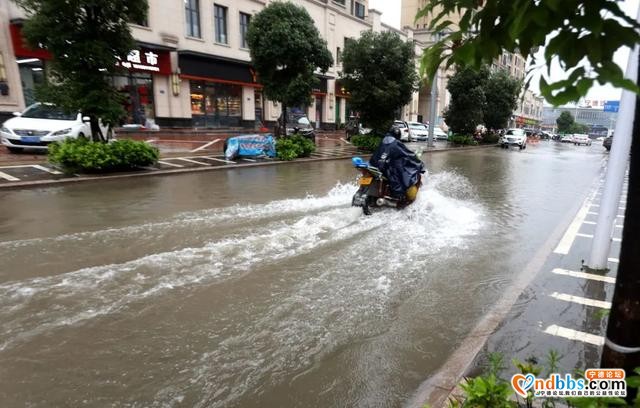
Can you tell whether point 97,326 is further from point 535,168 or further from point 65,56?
point 535,168

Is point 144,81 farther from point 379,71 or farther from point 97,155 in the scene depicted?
point 97,155

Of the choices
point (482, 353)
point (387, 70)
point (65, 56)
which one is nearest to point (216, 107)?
point (387, 70)

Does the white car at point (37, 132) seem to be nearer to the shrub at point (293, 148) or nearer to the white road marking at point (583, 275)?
the shrub at point (293, 148)

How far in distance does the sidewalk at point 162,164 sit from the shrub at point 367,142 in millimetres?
1719

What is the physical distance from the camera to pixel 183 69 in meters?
24.3

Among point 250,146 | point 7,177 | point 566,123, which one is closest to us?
point 7,177

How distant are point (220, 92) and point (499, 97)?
2227 cm

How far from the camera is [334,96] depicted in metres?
37.0

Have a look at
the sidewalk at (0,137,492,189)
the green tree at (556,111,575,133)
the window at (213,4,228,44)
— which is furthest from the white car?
the green tree at (556,111,575,133)

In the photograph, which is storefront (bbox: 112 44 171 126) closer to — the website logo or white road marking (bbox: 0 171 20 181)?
white road marking (bbox: 0 171 20 181)

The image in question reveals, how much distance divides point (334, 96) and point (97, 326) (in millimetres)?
35205

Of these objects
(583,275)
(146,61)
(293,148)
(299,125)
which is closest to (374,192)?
(583,275)

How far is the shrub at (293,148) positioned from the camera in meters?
16.2

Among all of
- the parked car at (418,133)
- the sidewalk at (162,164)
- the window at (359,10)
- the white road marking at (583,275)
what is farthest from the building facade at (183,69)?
the white road marking at (583,275)
